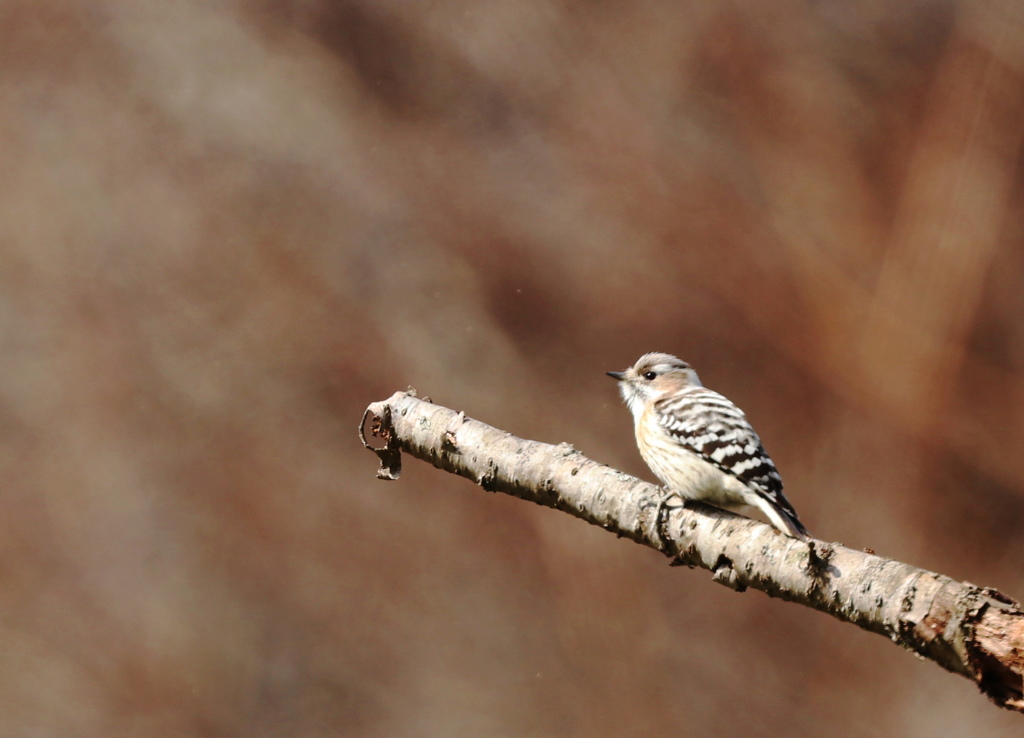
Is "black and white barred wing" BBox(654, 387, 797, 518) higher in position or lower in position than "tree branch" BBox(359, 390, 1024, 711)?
higher

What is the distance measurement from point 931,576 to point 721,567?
11.0 inches

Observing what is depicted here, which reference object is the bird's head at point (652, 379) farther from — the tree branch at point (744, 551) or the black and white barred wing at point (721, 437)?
the tree branch at point (744, 551)

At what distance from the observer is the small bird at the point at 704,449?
1274 mm

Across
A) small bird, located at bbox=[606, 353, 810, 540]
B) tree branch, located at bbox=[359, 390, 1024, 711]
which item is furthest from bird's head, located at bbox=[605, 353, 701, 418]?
tree branch, located at bbox=[359, 390, 1024, 711]

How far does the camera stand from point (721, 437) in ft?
4.53

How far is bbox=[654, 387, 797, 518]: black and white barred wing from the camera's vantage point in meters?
1.31

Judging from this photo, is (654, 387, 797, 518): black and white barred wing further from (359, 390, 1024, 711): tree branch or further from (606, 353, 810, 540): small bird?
(359, 390, 1024, 711): tree branch

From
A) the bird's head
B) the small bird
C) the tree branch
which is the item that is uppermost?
the bird's head

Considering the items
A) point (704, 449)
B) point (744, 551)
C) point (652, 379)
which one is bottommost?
point (744, 551)

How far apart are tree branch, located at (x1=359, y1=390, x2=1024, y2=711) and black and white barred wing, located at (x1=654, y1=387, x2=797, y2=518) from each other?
195mm

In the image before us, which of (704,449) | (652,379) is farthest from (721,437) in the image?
(652,379)

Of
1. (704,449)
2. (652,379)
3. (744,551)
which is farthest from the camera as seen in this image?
(652,379)

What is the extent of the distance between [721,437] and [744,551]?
39 centimetres

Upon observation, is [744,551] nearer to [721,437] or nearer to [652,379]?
[721,437]
